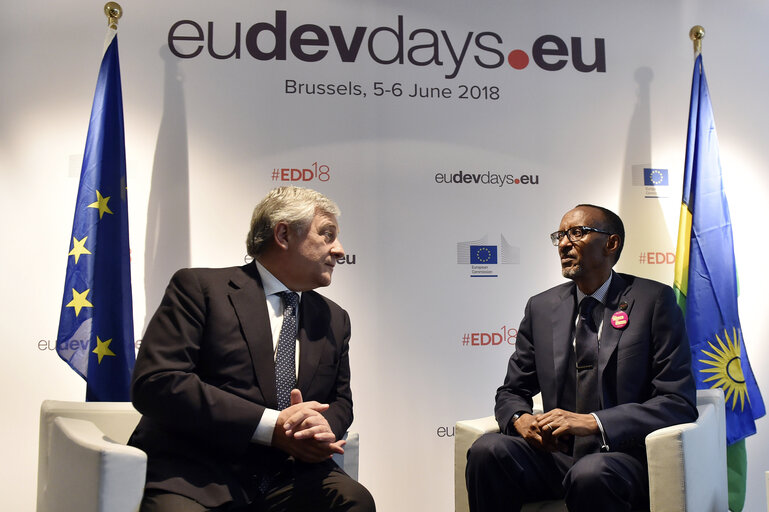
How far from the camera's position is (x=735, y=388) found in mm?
3750

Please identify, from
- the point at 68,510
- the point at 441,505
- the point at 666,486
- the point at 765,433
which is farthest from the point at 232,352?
the point at 765,433

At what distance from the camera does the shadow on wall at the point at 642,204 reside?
4250 mm

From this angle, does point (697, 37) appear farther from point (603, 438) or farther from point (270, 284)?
point (270, 284)

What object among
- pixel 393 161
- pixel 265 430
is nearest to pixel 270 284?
pixel 265 430

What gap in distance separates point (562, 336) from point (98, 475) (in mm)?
1799

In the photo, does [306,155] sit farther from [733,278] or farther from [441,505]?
[733,278]

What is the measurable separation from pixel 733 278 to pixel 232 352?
2.90 m

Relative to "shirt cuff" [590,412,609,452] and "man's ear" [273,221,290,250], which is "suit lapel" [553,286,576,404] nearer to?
"shirt cuff" [590,412,609,452]

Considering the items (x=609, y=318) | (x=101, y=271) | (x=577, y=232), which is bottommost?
(x=609, y=318)

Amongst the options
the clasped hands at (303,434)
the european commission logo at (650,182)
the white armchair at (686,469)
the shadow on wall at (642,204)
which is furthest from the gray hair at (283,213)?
the european commission logo at (650,182)

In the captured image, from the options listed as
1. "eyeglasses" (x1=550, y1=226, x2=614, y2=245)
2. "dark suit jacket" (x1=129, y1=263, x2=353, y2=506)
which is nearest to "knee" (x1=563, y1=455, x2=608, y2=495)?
"dark suit jacket" (x1=129, y1=263, x2=353, y2=506)

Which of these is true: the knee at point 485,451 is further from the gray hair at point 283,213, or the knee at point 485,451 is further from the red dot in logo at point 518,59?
the red dot in logo at point 518,59

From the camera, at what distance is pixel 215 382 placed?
2260mm

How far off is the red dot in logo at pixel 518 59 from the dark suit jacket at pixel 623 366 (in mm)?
1834
